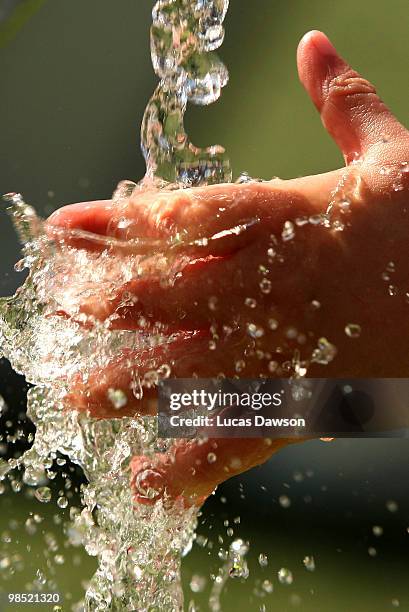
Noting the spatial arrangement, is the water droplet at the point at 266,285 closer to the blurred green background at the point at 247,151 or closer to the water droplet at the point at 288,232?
the water droplet at the point at 288,232

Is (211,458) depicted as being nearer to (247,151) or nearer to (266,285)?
(266,285)

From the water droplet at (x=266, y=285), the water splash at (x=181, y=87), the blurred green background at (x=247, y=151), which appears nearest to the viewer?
the water droplet at (x=266, y=285)

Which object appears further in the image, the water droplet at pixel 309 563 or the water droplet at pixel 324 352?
the water droplet at pixel 309 563

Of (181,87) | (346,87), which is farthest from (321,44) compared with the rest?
(181,87)

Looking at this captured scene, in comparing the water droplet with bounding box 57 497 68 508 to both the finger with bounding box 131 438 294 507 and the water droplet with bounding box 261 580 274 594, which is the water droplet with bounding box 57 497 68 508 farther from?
Result: the finger with bounding box 131 438 294 507

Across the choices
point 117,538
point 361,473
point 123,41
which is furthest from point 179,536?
point 123,41

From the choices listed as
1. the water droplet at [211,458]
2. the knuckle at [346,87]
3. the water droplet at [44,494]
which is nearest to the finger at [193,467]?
the water droplet at [211,458]

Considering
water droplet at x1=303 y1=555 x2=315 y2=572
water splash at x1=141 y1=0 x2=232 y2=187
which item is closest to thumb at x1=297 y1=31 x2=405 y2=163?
water splash at x1=141 y1=0 x2=232 y2=187

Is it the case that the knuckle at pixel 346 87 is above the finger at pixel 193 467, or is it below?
above
